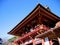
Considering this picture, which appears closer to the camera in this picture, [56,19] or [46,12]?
[46,12]

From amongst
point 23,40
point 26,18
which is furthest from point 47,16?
point 23,40

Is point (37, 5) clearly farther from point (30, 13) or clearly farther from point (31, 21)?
point (31, 21)

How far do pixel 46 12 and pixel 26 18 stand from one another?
2874 millimetres

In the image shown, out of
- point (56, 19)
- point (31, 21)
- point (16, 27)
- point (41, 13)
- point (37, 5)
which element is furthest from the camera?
point (16, 27)

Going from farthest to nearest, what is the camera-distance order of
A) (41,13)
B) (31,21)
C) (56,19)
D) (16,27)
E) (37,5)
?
(16,27) → (31,21) → (56,19) → (41,13) → (37,5)

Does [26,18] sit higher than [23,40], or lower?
higher

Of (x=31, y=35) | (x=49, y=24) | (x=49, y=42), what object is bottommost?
(x=49, y=42)

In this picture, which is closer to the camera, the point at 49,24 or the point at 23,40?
the point at 49,24

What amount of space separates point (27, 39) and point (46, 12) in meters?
5.20

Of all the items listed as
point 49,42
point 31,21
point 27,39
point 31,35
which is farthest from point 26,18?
point 49,42

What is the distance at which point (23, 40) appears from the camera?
17062 mm

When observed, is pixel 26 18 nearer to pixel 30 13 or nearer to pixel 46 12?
pixel 30 13

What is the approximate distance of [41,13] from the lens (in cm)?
1309

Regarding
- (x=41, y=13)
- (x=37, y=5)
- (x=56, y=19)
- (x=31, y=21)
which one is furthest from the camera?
(x=31, y=21)
